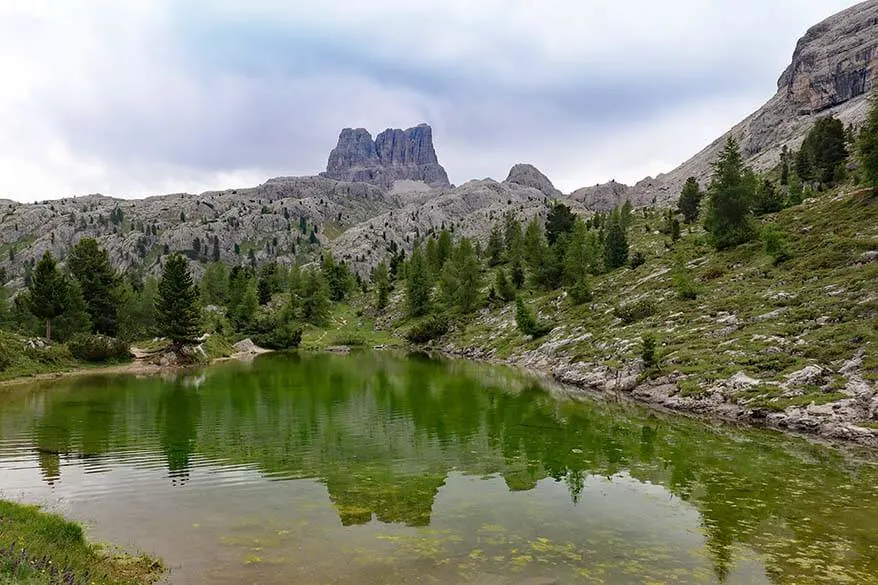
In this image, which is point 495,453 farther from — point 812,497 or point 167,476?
point 167,476

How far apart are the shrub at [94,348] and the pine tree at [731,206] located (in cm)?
9236

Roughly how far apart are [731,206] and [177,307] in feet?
286

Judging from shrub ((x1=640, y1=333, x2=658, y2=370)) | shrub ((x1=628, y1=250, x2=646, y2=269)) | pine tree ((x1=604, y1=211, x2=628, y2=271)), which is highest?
pine tree ((x1=604, y1=211, x2=628, y2=271))

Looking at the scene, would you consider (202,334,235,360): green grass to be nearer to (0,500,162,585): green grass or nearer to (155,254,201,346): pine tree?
(155,254,201,346): pine tree

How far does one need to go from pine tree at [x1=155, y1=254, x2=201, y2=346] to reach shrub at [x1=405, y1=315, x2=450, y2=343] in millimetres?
48957

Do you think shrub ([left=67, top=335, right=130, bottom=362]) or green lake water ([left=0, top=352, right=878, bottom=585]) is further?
shrub ([left=67, top=335, right=130, bottom=362])

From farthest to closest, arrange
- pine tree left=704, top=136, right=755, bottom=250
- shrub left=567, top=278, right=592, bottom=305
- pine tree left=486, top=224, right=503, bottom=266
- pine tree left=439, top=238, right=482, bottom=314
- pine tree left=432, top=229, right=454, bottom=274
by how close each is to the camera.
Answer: pine tree left=486, top=224, right=503, bottom=266
pine tree left=432, top=229, right=454, bottom=274
pine tree left=439, top=238, right=482, bottom=314
shrub left=567, top=278, right=592, bottom=305
pine tree left=704, top=136, right=755, bottom=250

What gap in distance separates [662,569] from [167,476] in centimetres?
2083

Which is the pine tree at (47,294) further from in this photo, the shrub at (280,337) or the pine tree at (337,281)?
the pine tree at (337,281)

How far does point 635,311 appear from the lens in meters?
63.1

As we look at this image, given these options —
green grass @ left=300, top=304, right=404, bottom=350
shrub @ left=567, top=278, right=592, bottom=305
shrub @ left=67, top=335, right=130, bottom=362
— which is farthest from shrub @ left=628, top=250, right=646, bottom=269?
shrub @ left=67, top=335, right=130, bottom=362

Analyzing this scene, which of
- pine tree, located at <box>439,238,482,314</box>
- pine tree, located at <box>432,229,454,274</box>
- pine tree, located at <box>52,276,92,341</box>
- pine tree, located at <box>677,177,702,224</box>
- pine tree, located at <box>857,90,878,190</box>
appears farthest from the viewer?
pine tree, located at <box>432,229,454,274</box>

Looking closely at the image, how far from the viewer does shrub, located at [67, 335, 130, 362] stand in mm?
72000

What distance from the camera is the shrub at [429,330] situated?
116m
